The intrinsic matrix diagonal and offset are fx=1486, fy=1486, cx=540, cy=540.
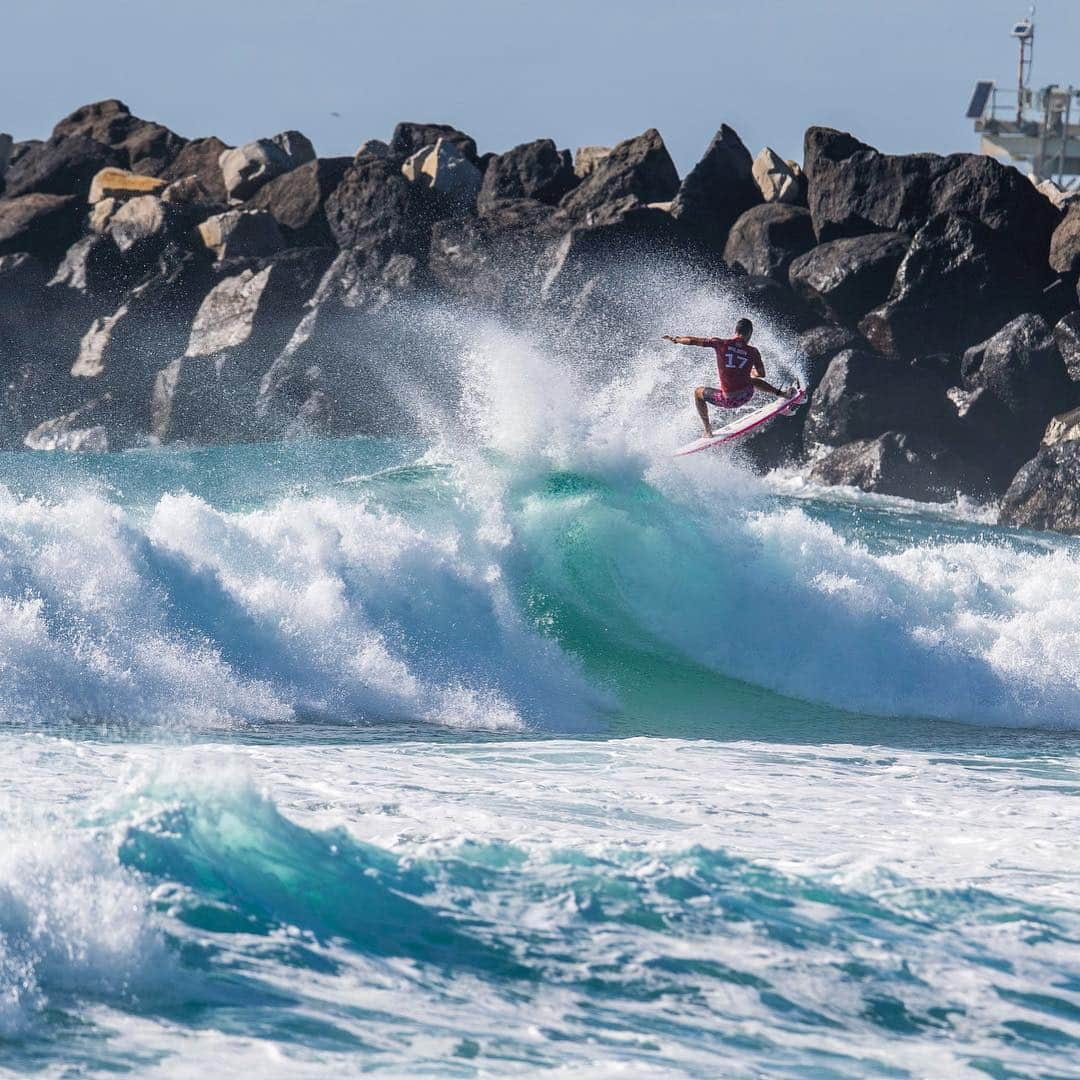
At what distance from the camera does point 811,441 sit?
27.0 metres

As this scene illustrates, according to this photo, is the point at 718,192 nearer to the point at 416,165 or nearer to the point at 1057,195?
the point at 1057,195

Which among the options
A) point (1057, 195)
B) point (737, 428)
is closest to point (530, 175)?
point (1057, 195)

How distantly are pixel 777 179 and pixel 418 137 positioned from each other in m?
10.6

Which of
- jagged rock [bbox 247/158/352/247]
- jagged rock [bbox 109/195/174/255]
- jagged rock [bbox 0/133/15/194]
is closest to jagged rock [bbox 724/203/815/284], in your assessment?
jagged rock [bbox 247/158/352/247]

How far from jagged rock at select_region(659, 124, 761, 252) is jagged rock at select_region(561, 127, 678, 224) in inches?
40.6

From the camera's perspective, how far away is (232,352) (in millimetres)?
32500

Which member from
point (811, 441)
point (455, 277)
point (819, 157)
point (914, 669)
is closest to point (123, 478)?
point (455, 277)

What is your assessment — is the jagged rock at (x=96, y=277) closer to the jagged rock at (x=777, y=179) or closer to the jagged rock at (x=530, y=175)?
the jagged rock at (x=530, y=175)

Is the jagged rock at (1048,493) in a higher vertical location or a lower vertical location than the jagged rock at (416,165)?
lower

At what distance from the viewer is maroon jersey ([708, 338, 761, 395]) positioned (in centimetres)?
1455

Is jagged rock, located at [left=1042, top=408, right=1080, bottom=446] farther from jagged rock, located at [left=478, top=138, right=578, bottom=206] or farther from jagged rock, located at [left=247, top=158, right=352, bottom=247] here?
jagged rock, located at [left=247, top=158, right=352, bottom=247]

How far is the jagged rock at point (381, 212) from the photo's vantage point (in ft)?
111

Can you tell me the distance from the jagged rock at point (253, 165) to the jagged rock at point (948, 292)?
17036 millimetres

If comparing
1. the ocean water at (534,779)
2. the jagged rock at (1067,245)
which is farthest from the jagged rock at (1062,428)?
the ocean water at (534,779)
